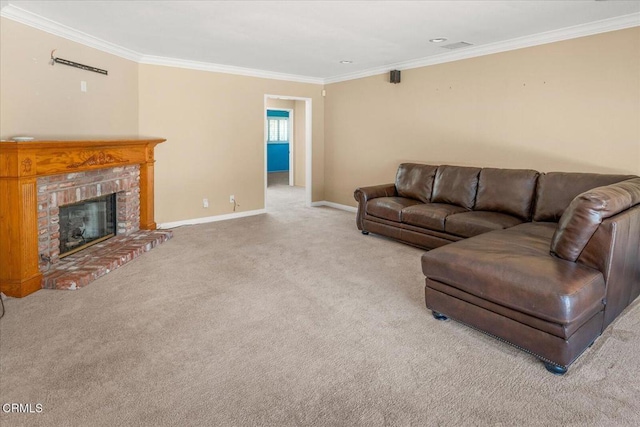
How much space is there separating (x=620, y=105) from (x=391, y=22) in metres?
2.33

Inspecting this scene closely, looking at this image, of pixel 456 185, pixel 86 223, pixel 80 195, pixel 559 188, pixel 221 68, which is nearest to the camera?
pixel 559 188

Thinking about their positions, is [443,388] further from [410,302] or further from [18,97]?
[18,97]

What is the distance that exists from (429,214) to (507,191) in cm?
85

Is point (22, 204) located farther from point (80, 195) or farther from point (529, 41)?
point (529, 41)

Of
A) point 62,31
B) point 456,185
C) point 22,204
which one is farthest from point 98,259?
point 456,185

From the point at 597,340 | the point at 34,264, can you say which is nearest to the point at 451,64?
the point at 597,340

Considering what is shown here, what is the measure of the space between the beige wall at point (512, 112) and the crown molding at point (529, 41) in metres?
0.06

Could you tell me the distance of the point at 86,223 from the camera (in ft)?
14.4

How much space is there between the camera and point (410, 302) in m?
3.15

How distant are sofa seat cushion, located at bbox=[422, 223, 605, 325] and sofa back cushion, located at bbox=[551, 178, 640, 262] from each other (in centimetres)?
8

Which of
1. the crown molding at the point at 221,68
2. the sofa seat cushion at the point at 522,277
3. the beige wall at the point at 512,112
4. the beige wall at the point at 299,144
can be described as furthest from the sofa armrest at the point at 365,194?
the beige wall at the point at 299,144

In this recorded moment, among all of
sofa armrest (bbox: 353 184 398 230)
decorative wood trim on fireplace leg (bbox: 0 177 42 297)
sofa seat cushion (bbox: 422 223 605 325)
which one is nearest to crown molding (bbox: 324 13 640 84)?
sofa armrest (bbox: 353 184 398 230)

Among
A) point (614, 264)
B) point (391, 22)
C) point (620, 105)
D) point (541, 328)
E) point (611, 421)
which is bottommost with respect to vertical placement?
point (611, 421)

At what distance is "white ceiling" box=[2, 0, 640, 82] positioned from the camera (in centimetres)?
336
